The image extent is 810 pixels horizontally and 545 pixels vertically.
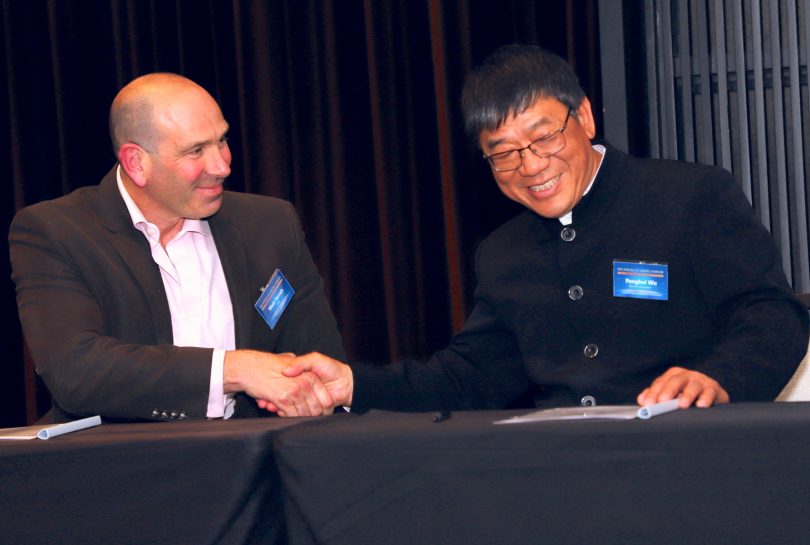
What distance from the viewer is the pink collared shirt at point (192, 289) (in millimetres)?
2324

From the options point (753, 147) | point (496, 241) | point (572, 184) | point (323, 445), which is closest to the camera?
point (323, 445)

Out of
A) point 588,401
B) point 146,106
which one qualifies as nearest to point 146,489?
point 588,401

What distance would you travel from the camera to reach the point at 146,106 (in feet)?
8.07

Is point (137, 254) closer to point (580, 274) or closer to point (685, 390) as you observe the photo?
point (580, 274)

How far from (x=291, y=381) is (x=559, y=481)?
101 centimetres

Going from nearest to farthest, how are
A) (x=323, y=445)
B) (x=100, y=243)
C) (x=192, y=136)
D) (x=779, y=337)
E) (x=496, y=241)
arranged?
(x=323, y=445) < (x=779, y=337) < (x=496, y=241) < (x=100, y=243) < (x=192, y=136)

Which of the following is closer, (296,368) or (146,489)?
(146,489)

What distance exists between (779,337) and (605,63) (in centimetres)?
192

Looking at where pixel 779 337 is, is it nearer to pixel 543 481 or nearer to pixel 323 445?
pixel 543 481

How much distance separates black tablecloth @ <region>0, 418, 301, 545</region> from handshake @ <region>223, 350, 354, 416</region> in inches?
28.4

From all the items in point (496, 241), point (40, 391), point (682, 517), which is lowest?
point (40, 391)

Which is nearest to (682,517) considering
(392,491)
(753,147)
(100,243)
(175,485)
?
(392,491)

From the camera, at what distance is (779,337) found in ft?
5.43

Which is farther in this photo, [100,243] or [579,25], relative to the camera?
[579,25]
